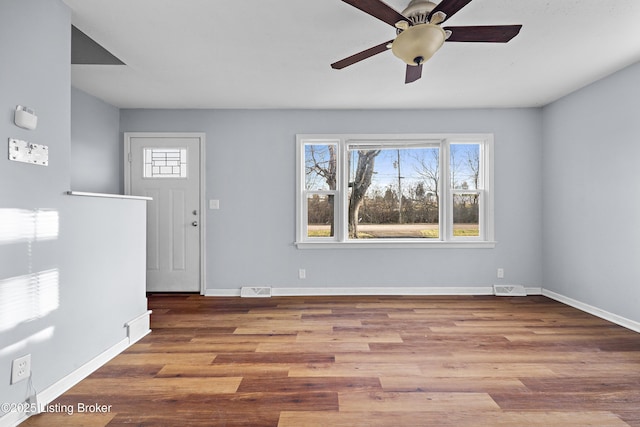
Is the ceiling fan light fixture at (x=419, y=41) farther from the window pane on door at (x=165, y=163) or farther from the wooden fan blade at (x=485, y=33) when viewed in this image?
the window pane on door at (x=165, y=163)

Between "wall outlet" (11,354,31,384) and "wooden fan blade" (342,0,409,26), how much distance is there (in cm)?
247

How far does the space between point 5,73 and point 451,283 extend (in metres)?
4.49

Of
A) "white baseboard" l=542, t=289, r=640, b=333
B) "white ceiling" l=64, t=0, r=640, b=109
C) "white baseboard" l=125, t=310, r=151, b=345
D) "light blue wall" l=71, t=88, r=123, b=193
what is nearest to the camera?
"white ceiling" l=64, t=0, r=640, b=109

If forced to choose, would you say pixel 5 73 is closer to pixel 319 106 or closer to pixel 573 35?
pixel 319 106

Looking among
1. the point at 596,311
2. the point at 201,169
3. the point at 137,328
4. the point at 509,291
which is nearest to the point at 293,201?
the point at 201,169

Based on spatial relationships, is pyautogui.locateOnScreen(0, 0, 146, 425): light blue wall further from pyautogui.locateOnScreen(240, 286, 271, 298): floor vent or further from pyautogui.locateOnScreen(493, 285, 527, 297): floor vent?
pyautogui.locateOnScreen(493, 285, 527, 297): floor vent

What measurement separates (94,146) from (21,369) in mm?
2856

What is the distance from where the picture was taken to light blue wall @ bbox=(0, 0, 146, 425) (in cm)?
166

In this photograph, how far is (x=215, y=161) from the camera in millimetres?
4273

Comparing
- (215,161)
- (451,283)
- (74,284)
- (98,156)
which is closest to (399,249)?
(451,283)

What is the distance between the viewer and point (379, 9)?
1716 millimetres

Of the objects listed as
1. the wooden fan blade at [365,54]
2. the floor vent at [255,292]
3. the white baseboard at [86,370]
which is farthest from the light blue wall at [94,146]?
the wooden fan blade at [365,54]

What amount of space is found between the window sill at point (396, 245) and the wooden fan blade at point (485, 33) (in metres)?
2.67

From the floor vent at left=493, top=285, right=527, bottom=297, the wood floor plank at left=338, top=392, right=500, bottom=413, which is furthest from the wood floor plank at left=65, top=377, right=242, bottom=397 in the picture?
the floor vent at left=493, top=285, right=527, bottom=297
